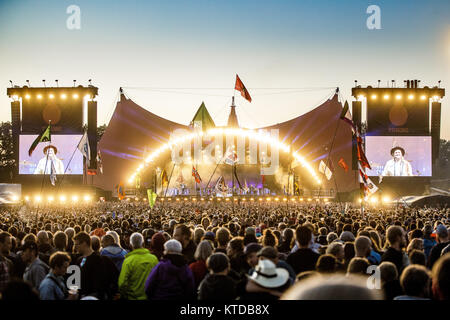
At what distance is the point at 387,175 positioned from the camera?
44.5 meters

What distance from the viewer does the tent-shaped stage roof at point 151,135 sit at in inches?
1962

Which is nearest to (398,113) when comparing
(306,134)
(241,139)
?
(306,134)

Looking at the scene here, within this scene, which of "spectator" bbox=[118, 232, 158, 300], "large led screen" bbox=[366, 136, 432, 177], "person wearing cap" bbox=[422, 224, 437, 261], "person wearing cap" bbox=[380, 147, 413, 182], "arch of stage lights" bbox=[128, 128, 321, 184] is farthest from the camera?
"arch of stage lights" bbox=[128, 128, 321, 184]

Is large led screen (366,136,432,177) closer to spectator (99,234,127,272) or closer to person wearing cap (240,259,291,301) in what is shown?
spectator (99,234,127,272)

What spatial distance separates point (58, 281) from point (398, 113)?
4429cm

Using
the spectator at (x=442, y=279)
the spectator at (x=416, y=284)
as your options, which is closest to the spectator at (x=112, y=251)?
the spectator at (x=416, y=284)

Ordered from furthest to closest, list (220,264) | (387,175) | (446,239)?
(387,175) → (446,239) → (220,264)

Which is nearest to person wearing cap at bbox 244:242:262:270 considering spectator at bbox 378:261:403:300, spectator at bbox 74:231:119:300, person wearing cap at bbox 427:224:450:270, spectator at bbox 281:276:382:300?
spectator at bbox 378:261:403:300

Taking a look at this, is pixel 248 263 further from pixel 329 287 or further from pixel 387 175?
pixel 387 175

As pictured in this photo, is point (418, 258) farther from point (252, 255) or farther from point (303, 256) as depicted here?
point (252, 255)

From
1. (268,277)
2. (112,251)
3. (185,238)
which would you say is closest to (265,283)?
(268,277)

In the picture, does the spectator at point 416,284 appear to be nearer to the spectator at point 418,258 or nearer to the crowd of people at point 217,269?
the crowd of people at point 217,269

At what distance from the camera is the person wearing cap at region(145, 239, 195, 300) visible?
17.9 ft

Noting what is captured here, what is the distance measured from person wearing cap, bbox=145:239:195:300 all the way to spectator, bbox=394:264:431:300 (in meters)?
2.23
